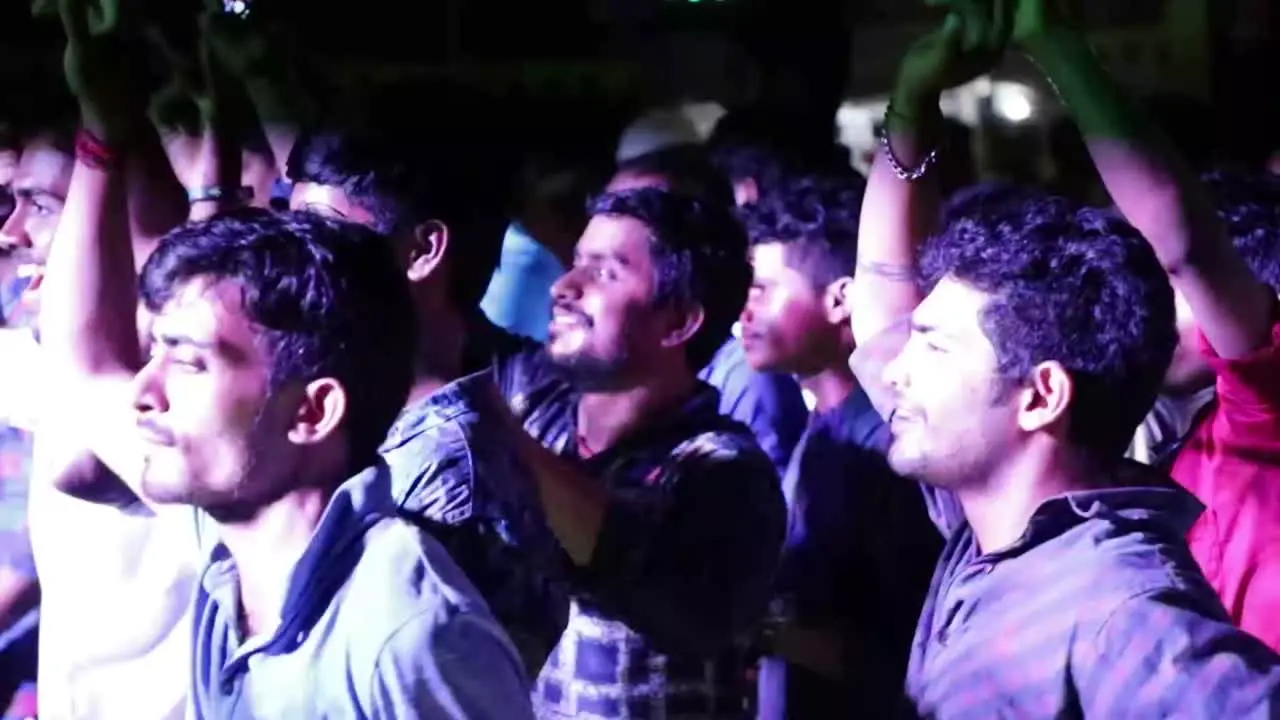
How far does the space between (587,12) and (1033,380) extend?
61 cm

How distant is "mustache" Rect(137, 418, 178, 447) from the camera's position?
1.52 meters

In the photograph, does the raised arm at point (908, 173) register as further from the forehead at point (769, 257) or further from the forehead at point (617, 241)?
the forehead at point (617, 241)

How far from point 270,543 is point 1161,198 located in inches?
33.0

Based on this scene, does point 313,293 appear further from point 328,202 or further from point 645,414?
point 645,414

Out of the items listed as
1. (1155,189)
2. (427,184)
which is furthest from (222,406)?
(1155,189)

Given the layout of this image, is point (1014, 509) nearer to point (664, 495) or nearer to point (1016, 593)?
point (1016, 593)

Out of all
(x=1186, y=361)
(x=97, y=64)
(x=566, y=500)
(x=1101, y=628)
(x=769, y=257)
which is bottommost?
(x=1101, y=628)

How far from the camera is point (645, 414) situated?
1.63 metres

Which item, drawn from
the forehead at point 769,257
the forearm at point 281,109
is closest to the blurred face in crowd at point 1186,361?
the forehead at point 769,257

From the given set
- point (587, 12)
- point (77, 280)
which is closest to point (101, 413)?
point (77, 280)

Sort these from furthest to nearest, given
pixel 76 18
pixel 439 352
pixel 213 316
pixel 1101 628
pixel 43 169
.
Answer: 1. pixel 43 169
2. pixel 76 18
3. pixel 439 352
4. pixel 213 316
5. pixel 1101 628

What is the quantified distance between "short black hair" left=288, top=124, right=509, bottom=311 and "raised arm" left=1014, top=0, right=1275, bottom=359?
0.54 m

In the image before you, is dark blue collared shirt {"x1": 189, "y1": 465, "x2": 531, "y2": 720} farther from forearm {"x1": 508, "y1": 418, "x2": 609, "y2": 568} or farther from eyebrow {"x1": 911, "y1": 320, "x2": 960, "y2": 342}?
eyebrow {"x1": 911, "y1": 320, "x2": 960, "y2": 342}

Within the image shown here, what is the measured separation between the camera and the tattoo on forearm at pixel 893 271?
1533 mm
